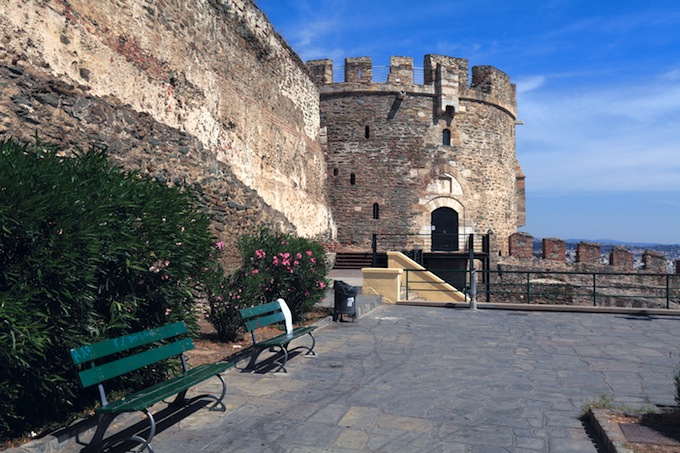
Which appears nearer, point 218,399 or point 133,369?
point 133,369

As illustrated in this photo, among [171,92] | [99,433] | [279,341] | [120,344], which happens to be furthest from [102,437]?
[171,92]

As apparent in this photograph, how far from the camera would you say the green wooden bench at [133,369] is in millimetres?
3680

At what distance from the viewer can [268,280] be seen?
8617 millimetres

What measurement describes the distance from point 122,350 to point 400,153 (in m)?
20.0

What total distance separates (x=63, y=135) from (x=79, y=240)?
387 centimetres

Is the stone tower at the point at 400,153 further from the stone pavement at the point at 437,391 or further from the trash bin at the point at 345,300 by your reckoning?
the stone pavement at the point at 437,391

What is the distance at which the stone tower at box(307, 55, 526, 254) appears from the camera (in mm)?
23297

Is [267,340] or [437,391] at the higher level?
[267,340]

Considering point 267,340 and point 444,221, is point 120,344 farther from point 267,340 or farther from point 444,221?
point 444,221

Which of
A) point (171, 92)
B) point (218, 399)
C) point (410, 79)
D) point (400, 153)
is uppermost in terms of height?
point (410, 79)

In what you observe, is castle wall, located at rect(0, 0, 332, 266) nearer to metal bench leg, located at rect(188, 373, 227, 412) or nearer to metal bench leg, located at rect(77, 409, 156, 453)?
metal bench leg, located at rect(188, 373, 227, 412)

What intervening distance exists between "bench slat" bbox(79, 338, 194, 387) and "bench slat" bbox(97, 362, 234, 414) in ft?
0.64

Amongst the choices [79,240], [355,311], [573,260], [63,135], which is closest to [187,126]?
[63,135]

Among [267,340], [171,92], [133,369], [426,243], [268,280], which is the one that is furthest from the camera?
[426,243]
